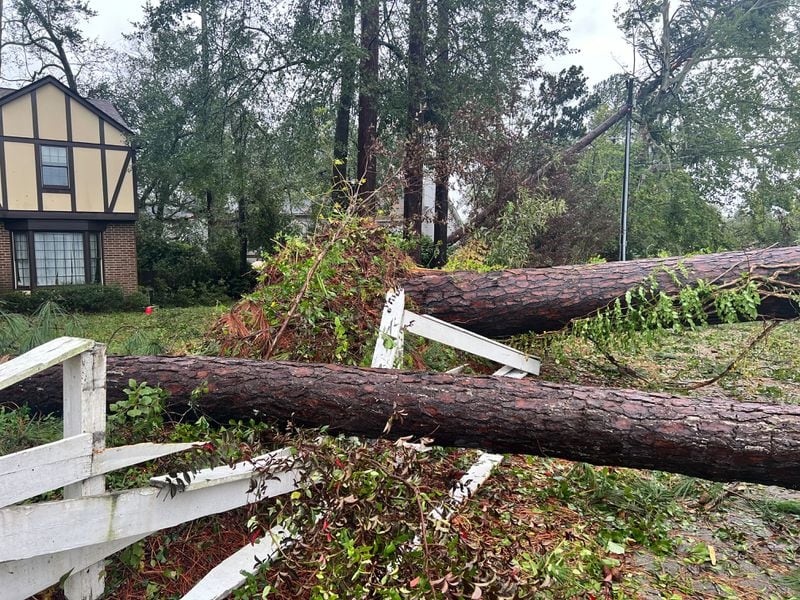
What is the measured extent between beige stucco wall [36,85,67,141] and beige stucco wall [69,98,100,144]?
0.68ft

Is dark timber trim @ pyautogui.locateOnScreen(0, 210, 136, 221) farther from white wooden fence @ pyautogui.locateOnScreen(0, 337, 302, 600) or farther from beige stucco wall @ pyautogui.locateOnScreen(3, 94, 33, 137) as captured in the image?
white wooden fence @ pyautogui.locateOnScreen(0, 337, 302, 600)

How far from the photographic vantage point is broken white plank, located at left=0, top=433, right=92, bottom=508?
5.89 ft

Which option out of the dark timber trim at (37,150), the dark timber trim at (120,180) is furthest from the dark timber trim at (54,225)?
the dark timber trim at (120,180)

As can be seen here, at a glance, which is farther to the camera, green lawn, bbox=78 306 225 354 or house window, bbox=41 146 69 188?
house window, bbox=41 146 69 188

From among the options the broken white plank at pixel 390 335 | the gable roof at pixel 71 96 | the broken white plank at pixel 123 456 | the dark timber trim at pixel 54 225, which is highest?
the gable roof at pixel 71 96

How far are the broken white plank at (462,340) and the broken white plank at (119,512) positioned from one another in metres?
1.53

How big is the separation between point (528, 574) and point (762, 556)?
1.45 m

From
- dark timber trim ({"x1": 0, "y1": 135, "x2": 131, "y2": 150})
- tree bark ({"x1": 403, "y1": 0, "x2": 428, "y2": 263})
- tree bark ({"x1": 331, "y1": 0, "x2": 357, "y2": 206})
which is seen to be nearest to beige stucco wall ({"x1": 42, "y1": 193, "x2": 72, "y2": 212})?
dark timber trim ({"x1": 0, "y1": 135, "x2": 131, "y2": 150})

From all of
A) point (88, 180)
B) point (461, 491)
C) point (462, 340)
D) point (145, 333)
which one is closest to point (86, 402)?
point (461, 491)

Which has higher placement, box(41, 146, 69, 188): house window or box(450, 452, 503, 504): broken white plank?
box(41, 146, 69, 188): house window

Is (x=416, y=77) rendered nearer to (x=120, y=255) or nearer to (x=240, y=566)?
(x=120, y=255)

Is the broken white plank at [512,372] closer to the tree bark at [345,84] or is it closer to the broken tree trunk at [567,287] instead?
the broken tree trunk at [567,287]

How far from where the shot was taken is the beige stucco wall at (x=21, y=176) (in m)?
14.8

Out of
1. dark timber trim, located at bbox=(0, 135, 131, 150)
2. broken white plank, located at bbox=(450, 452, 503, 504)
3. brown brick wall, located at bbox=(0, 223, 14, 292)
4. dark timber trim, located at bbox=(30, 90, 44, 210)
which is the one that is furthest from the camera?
brown brick wall, located at bbox=(0, 223, 14, 292)
